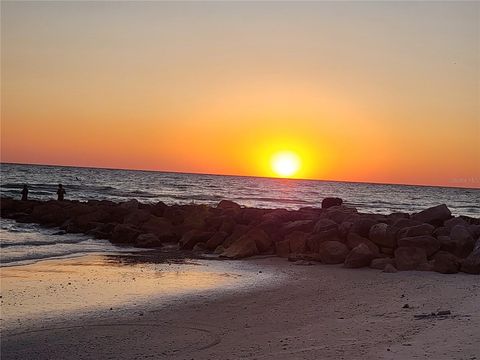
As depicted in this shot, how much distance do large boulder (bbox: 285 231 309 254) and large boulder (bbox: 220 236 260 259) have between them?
1060mm

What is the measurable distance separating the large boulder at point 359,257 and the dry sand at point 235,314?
1.32 ft

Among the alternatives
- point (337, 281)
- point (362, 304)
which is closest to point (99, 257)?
point (337, 281)

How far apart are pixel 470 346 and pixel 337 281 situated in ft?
18.3

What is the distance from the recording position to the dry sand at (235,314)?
21.8 ft

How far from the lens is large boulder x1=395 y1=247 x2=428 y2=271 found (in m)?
12.7

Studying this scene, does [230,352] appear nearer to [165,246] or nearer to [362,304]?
[362,304]

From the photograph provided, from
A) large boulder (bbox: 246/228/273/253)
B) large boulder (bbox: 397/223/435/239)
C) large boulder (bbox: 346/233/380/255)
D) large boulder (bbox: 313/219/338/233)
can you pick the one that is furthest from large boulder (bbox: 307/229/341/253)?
large boulder (bbox: 397/223/435/239)

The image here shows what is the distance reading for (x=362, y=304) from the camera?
360 inches

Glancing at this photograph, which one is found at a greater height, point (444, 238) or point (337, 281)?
point (444, 238)

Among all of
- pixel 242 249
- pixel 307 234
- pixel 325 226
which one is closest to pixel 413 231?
pixel 325 226

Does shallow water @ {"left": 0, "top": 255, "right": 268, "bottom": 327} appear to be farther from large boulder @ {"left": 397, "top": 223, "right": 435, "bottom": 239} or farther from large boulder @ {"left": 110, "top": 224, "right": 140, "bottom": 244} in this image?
large boulder @ {"left": 110, "top": 224, "right": 140, "bottom": 244}

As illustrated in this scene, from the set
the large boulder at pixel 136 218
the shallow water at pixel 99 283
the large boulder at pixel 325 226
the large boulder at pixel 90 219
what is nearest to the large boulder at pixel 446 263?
the large boulder at pixel 325 226

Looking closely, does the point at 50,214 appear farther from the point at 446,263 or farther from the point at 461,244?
the point at 446,263

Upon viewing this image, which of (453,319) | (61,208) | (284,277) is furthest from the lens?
(61,208)
